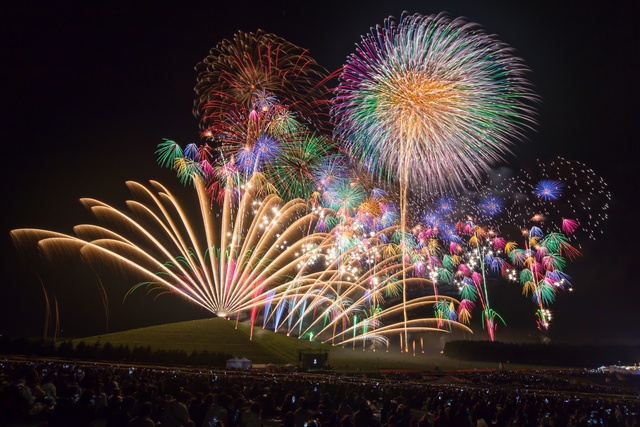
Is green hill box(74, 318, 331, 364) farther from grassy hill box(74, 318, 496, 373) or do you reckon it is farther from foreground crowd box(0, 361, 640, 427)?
foreground crowd box(0, 361, 640, 427)

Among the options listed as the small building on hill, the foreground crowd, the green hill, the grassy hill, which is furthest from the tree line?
the foreground crowd

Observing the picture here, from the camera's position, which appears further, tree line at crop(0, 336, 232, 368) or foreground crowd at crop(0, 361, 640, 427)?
tree line at crop(0, 336, 232, 368)

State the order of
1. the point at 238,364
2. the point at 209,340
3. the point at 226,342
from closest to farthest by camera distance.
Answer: the point at 238,364 → the point at 209,340 → the point at 226,342

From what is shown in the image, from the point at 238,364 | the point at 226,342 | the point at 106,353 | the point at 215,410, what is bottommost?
the point at 238,364

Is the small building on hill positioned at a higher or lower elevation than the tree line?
lower

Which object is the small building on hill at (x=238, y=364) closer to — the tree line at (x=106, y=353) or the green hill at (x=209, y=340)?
the tree line at (x=106, y=353)

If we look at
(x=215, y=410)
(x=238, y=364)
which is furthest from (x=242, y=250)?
(x=215, y=410)

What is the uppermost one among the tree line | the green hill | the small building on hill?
the green hill

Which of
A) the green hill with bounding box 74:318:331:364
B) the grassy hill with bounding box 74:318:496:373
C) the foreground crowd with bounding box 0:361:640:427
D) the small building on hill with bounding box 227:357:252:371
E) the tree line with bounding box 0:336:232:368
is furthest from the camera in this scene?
the grassy hill with bounding box 74:318:496:373

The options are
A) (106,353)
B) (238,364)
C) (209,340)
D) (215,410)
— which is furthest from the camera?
(209,340)

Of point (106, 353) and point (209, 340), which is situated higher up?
point (209, 340)

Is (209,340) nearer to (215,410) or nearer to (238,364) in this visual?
(238,364)

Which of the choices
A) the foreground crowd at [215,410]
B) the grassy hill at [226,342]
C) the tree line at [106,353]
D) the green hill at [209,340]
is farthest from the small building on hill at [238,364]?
the foreground crowd at [215,410]

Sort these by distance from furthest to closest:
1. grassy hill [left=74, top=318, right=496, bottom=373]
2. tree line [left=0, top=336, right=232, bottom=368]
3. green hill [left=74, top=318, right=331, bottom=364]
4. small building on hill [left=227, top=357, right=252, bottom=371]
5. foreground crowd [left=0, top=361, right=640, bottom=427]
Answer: grassy hill [left=74, top=318, right=496, bottom=373]
green hill [left=74, top=318, right=331, bottom=364]
small building on hill [left=227, top=357, right=252, bottom=371]
tree line [left=0, top=336, right=232, bottom=368]
foreground crowd [left=0, top=361, right=640, bottom=427]
